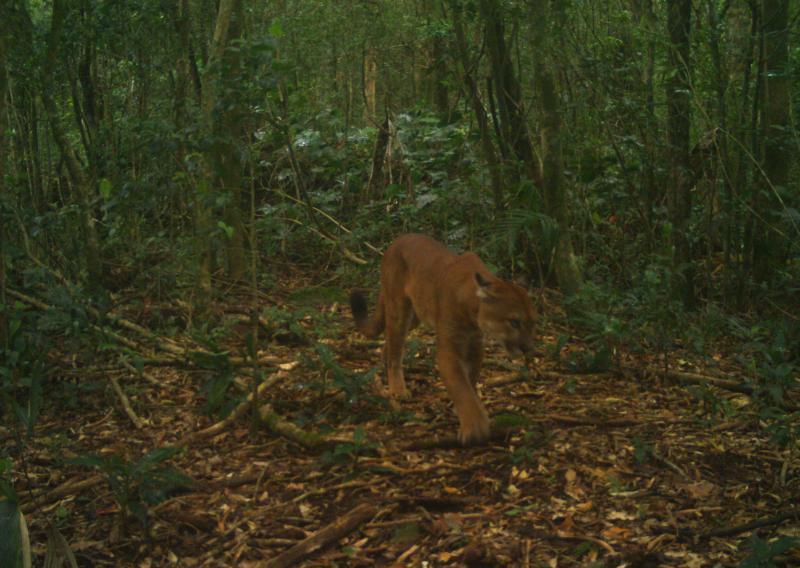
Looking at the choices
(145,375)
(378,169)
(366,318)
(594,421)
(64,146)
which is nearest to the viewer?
(594,421)

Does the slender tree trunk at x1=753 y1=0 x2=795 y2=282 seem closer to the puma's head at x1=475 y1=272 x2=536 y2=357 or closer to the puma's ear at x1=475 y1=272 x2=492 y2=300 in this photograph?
the puma's head at x1=475 y1=272 x2=536 y2=357

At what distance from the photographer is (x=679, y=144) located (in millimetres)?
7457

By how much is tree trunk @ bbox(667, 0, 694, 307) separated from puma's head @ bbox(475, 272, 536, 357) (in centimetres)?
272

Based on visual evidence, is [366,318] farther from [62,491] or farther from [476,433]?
[62,491]

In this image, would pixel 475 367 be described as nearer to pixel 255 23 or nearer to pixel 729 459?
pixel 729 459

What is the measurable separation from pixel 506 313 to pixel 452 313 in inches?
18.5

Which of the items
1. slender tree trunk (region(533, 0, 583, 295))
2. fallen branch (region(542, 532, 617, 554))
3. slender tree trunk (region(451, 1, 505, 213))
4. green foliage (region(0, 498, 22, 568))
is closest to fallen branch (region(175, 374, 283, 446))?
green foliage (region(0, 498, 22, 568))

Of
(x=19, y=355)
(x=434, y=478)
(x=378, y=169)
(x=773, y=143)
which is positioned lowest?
(x=434, y=478)

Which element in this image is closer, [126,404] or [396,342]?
[126,404]

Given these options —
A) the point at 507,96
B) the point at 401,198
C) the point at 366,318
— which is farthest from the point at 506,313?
the point at 401,198

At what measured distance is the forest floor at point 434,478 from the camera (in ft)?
12.8

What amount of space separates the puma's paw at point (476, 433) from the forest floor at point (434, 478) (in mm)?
50

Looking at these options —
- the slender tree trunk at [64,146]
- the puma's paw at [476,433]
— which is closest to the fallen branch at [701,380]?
the puma's paw at [476,433]

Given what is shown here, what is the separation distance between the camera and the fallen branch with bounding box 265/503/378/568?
393cm
